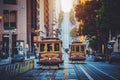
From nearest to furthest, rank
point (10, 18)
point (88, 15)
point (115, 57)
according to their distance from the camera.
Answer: point (115, 57) → point (88, 15) → point (10, 18)

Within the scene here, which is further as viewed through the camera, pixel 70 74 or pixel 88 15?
pixel 88 15

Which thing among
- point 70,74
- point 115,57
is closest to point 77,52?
point 115,57

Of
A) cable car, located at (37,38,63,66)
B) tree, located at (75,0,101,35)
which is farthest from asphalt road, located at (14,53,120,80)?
tree, located at (75,0,101,35)

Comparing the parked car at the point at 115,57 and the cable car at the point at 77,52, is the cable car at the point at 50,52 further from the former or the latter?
the parked car at the point at 115,57

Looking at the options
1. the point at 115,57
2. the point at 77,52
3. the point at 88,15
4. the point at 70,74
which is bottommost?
the point at 70,74

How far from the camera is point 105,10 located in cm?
4709

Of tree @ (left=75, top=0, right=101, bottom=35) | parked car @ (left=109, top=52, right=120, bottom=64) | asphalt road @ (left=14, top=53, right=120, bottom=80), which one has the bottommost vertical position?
asphalt road @ (left=14, top=53, right=120, bottom=80)

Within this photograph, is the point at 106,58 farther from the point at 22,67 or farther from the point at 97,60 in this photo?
the point at 22,67

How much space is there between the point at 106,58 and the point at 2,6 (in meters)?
29.6

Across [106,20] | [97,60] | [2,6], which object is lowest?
[97,60]

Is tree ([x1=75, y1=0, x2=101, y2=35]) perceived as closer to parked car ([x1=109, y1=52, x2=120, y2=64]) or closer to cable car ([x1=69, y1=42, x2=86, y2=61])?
parked car ([x1=109, y1=52, x2=120, y2=64])

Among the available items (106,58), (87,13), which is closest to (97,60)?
(106,58)

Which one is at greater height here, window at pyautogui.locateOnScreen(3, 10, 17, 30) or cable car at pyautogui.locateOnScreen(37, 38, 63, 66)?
window at pyautogui.locateOnScreen(3, 10, 17, 30)

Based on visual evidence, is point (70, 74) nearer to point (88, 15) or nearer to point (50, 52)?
point (50, 52)
